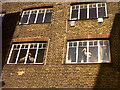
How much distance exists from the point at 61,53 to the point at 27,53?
2450mm

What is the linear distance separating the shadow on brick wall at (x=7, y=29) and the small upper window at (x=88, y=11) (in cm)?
469

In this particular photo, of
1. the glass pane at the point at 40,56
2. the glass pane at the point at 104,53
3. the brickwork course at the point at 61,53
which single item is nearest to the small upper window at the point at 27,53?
the glass pane at the point at 40,56

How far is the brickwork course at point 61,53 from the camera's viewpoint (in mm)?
8875

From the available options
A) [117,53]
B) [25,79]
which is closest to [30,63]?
[25,79]

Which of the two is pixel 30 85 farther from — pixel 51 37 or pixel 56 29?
pixel 56 29

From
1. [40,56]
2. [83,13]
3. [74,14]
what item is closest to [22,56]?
[40,56]

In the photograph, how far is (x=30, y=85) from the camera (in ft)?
30.6

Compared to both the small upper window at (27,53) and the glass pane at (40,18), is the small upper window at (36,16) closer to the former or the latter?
the glass pane at (40,18)

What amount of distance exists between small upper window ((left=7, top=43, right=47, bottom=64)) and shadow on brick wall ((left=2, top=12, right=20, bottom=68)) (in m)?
0.47

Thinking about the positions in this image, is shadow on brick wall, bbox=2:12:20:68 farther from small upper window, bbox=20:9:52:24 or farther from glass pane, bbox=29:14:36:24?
glass pane, bbox=29:14:36:24

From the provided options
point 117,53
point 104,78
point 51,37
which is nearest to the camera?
point 104,78

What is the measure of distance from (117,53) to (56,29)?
445 centimetres

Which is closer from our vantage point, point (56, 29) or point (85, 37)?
point (85, 37)

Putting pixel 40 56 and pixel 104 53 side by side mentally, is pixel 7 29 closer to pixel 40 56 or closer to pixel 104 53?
pixel 40 56
